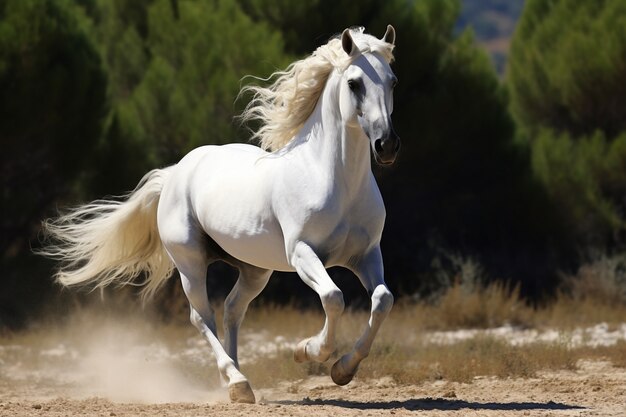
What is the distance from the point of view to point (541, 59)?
18.4 meters

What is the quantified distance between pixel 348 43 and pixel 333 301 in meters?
1.47

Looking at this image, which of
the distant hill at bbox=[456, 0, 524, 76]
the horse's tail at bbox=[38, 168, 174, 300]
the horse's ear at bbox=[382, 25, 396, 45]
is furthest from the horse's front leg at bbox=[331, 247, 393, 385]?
the distant hill at bbox=[456, 0, 524, 76]

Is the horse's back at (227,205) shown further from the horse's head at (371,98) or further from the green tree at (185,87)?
the green tree at (185,87)

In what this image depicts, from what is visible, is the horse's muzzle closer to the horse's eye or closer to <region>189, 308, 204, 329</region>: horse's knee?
the horse's eye

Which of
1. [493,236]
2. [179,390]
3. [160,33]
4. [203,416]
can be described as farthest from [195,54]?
[203,416]

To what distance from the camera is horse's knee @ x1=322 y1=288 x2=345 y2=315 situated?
21.6 feet

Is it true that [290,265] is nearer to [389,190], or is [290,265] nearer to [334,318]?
[334,318]

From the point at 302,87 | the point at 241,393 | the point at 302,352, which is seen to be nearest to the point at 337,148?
the point at 302,87

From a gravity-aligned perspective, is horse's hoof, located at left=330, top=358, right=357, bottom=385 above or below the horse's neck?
below

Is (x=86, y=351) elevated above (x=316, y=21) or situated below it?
below

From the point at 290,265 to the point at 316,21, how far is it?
9778 millimetres

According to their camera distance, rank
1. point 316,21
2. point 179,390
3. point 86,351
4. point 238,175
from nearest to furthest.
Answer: point 238,175
point 179,390
point 86,351
point 316,21

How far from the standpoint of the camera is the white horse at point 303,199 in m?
6.70

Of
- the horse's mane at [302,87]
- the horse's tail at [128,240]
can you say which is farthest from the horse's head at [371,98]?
the horse's tail at [128,240]
